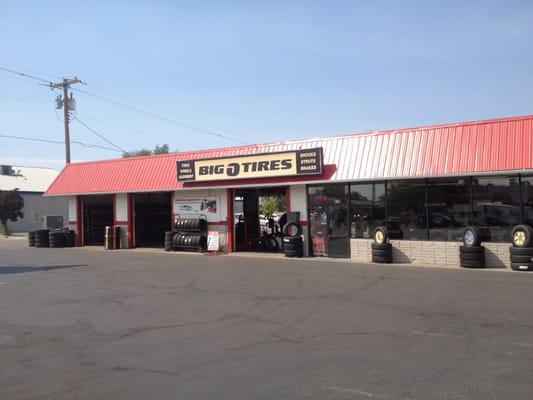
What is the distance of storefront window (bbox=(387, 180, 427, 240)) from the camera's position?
18578 millimetres

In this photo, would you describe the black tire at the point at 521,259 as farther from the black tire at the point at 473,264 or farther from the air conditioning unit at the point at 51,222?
the air conditioning unit at the point at 51,222

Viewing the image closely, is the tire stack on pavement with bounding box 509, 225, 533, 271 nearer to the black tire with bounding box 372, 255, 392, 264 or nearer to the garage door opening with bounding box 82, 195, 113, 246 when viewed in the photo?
the black tire with bounding box 372, 255, 392, 264

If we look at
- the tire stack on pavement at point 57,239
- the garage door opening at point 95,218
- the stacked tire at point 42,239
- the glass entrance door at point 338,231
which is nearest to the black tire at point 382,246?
the glass entrance door at point 338,231

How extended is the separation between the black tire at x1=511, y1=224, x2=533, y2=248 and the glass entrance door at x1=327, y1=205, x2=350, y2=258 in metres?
6.19

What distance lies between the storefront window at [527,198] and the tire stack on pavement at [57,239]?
23629 mm

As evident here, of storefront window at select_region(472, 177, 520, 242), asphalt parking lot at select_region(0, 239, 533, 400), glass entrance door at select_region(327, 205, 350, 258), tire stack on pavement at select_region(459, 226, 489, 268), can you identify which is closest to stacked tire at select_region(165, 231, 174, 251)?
glass entrance door at select_region(327, 205, 350, 258)

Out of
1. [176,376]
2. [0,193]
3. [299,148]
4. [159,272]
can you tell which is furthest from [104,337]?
[0,193]

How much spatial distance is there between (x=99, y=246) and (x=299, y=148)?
14.3m

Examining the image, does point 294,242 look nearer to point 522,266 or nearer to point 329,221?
point 329,221

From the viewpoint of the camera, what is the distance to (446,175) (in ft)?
57.2

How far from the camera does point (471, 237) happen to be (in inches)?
666

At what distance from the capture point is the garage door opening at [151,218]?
91.9ft

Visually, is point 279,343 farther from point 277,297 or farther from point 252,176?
point 252,176

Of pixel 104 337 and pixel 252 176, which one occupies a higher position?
pixel 252 176
